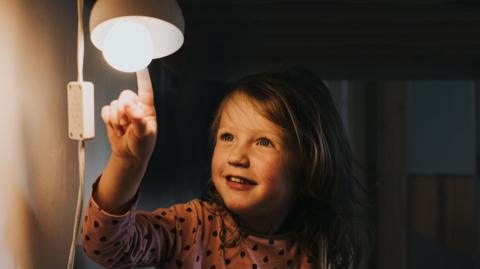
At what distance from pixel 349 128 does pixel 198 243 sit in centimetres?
202

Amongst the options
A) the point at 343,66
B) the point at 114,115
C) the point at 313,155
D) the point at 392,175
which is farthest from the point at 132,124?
the point at 392,175

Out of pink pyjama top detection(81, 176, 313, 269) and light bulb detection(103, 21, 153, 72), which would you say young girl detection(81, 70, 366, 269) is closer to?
pink pyjama top detection(81, 176, 313, 269)

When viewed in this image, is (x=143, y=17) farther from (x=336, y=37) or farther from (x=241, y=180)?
(x=336, y=37)

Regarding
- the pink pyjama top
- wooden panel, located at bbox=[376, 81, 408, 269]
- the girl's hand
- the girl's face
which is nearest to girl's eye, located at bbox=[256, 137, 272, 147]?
the girl's face

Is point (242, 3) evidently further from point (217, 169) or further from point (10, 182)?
point (10, 182)

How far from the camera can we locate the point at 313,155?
92 cm

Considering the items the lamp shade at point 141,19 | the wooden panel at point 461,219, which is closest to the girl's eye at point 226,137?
the lamp shade at point 141,19

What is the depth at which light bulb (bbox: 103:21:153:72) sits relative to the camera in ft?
1.97

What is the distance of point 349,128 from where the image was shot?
8.94 ft

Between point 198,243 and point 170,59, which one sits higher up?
point 170,59

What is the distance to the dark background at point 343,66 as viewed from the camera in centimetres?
114

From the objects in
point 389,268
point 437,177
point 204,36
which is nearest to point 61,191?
point 204,36

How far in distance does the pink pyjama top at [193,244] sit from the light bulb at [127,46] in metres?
0.20

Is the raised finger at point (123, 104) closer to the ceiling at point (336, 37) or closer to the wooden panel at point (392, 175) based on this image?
the ceiling at point (336, 37)
